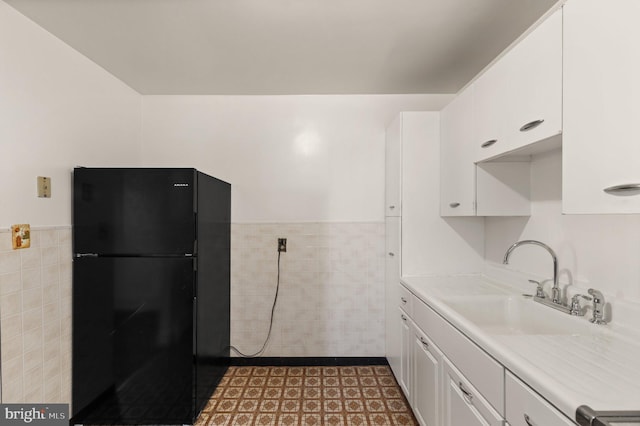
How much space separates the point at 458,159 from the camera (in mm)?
1929

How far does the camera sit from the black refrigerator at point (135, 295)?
6.03 feet

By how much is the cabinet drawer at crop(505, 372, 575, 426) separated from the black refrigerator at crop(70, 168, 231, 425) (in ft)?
5.52

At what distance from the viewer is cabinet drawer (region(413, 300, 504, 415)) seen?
3.46 ft

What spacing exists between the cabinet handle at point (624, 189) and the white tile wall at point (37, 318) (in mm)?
2604

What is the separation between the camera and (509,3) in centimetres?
151

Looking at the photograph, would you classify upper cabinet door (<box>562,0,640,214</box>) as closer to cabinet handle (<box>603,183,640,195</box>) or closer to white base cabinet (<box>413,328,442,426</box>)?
cabinet handle (<box>603,183,640,195</box>)

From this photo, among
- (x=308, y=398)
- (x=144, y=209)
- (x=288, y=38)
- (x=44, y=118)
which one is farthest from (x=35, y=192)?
(x=308, y=398)

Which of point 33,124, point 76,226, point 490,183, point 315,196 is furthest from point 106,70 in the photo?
point 490,183

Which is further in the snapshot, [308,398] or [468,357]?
[308,398]

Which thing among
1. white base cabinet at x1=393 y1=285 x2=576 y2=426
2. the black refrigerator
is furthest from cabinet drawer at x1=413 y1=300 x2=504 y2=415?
the black refrigerator

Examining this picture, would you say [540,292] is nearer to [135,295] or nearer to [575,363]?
[575,363]

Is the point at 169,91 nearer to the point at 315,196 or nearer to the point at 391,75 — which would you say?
the point at 315,196

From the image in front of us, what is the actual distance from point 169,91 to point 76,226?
4.62 ft

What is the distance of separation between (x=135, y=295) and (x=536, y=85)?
2.39m
